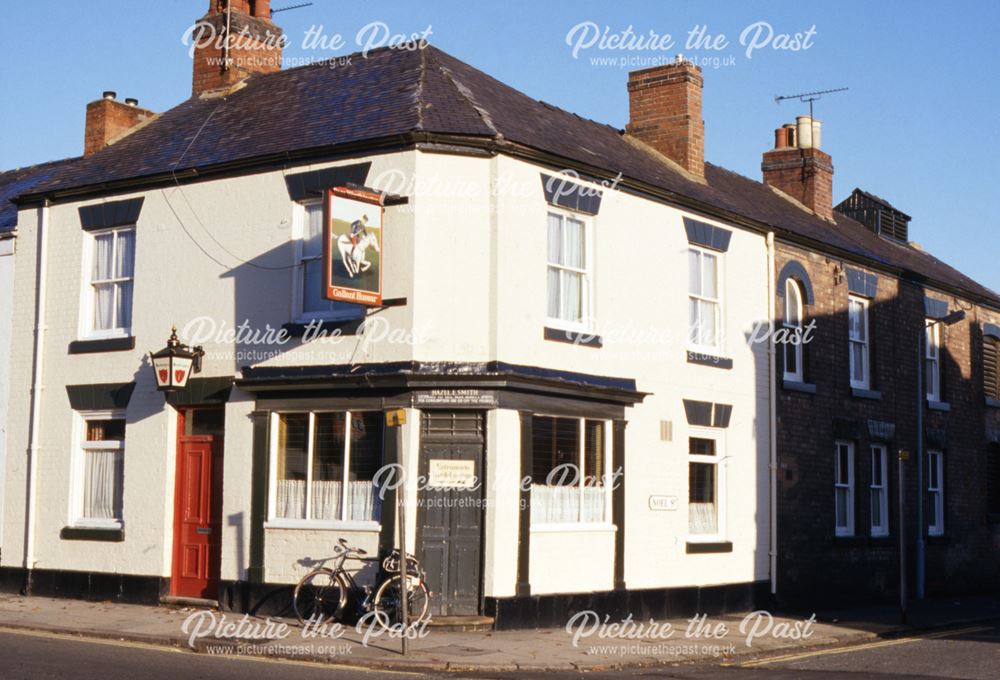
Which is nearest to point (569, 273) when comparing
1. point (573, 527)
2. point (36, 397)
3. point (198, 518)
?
point (573, 527)

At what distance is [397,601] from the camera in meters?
16.1

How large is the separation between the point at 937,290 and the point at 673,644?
1491 cm

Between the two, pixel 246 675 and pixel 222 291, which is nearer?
pixel 246 675

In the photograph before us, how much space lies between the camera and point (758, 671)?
14266 millimetres

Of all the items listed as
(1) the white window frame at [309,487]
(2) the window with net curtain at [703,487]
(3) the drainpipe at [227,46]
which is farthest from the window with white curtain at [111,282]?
(2) the window with net curtain at [703,487]

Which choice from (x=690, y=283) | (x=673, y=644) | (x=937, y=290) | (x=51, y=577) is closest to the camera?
(x=673, y=644)

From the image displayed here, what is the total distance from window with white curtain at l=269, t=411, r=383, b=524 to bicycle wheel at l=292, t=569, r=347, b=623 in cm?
85

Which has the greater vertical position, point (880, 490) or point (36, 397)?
point (36, 397)

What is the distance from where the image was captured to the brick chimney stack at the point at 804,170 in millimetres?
27906

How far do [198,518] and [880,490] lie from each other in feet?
45.5

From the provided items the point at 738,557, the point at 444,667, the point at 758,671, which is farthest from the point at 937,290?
the point at 444,667

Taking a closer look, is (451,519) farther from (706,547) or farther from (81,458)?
(81,458)

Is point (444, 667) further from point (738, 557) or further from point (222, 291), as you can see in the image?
point (738, 557)

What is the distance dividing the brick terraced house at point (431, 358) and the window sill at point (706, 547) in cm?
11
